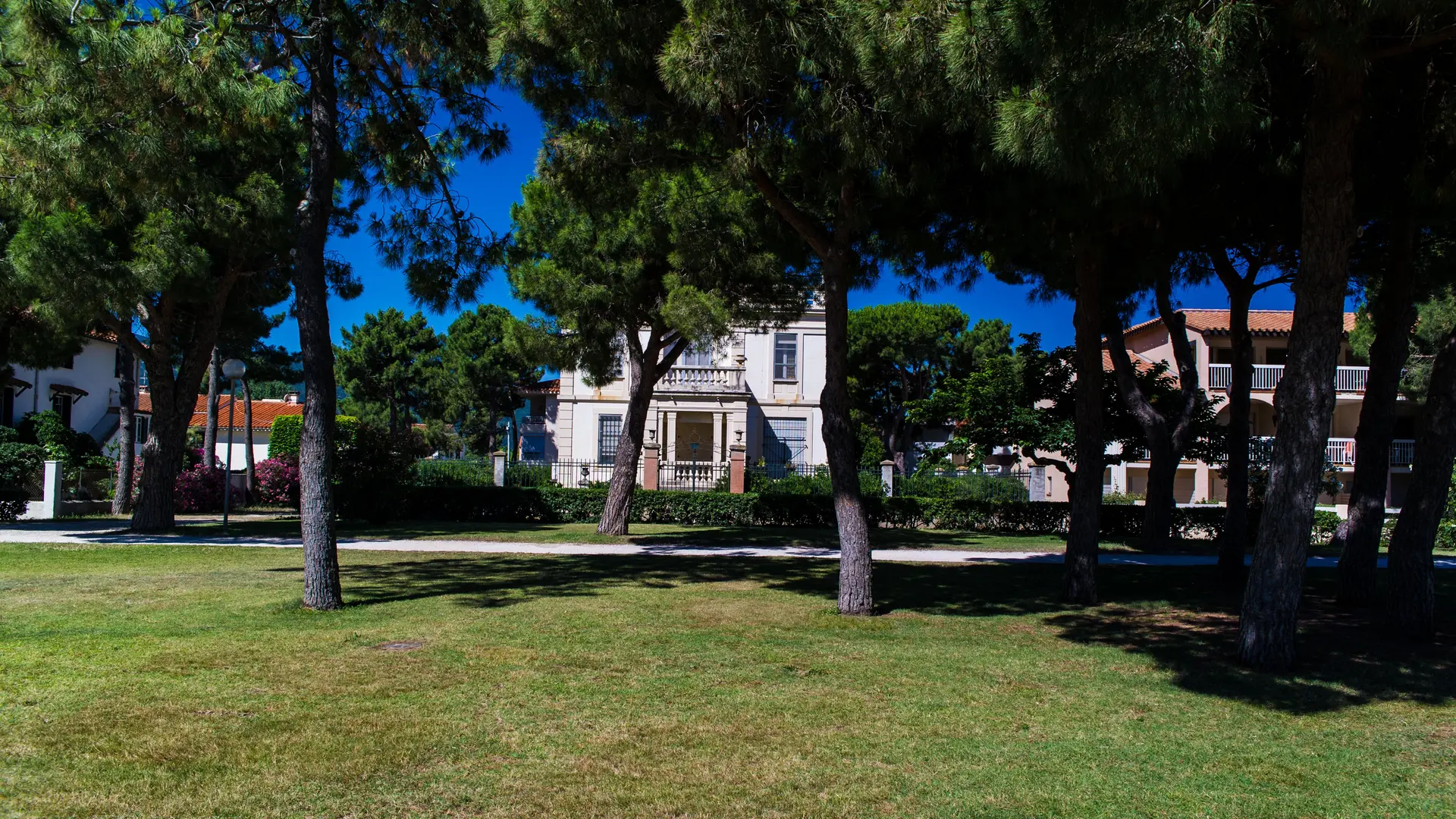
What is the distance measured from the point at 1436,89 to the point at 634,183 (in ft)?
26.4

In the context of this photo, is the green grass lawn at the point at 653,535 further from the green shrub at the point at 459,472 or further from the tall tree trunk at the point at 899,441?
the tall tree trunk at the point at 899,441

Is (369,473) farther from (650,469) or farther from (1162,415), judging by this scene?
(1162,415)

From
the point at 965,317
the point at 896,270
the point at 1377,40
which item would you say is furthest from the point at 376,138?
the point at 965,317

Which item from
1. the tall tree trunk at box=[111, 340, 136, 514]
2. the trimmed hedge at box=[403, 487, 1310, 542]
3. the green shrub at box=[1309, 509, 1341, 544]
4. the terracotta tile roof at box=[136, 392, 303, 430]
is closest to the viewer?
the green shrub at box=[1309, 509, 1341, 544]

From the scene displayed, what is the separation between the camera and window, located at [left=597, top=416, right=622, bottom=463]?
36438 millimetres

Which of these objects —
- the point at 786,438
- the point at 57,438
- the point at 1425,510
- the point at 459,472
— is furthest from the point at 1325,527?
the point at 57,438

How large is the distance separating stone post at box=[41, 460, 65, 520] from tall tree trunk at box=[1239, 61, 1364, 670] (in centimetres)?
2480

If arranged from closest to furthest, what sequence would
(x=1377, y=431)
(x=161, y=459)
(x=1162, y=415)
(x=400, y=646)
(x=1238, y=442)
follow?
(x=400, y=646), (x=1377, y=431), (x=1238, y=442), (x=1162, y=415), (x=161, y=459)

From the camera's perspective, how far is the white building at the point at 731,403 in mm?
36062

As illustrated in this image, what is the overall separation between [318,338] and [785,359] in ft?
92.9

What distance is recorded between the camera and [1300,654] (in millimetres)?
7977

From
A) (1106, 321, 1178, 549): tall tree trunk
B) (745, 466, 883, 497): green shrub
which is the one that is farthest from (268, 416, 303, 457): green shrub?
(1106, 321, 1178, 549): tall tree trunk

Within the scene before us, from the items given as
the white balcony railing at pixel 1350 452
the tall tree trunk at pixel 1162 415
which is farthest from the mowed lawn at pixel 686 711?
the white balcony railing at pixel 1350 452

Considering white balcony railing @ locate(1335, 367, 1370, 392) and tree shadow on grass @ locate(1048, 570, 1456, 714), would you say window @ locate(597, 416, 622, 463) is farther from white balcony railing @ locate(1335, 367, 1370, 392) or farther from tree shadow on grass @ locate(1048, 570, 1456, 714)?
white balcony railing @ locate(1335, 367, 1370, 392)
